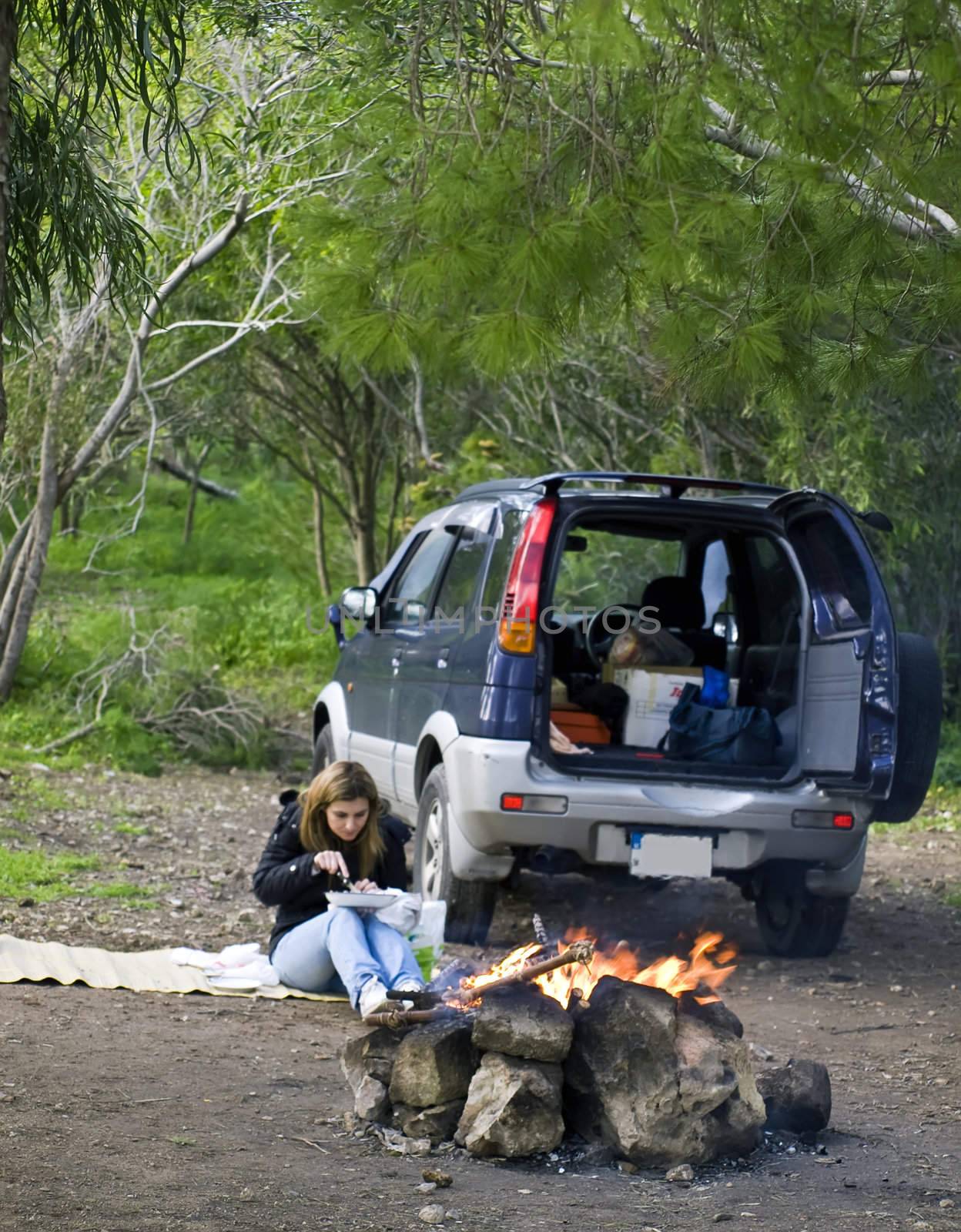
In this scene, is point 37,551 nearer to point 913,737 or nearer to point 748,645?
point 748,645

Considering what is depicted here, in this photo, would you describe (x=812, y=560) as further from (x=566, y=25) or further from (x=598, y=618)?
(x=566, y=25)

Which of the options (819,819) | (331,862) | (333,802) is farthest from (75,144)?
(819,819)

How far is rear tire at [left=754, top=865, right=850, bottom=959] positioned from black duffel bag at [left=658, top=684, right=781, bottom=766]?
0.56 metres

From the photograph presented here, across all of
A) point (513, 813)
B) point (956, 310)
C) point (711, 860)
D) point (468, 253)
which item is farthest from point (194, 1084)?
point (956, 310)

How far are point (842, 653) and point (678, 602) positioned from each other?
5.41 ft

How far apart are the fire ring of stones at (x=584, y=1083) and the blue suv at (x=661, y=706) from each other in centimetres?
211

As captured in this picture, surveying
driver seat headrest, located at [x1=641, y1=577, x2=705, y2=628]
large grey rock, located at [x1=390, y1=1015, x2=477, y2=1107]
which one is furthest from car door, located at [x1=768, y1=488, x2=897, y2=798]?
large grey rock, located at [x1=390, y1=1015, x2=477, y2=1107]

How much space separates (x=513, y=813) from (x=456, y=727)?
547 millimetres

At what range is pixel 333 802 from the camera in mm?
6305

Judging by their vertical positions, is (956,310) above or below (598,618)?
above

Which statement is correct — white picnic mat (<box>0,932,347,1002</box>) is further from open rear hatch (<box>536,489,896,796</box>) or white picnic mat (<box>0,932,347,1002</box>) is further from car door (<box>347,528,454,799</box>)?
car door (<box>347,528,454,799</box>)

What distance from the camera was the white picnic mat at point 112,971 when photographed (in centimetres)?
627

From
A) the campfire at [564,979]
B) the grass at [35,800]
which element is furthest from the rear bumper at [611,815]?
the grass at [35,800]

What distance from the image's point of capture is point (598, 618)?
846 centimetres
